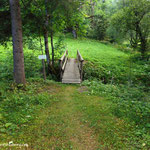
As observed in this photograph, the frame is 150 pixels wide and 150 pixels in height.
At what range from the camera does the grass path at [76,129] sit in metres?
3.12

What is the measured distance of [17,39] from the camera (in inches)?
224

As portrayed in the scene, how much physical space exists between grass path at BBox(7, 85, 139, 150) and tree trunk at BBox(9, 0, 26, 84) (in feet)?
7.02

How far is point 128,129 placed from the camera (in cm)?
378

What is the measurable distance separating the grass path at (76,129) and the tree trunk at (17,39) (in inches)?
84.3

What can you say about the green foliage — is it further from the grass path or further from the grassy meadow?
the grass path

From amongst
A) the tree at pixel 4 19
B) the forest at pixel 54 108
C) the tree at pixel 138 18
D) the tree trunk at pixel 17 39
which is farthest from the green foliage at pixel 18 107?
the tree at pixel 138 18

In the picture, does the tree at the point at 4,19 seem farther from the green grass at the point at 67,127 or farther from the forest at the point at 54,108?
the green grass at the point at 67,127

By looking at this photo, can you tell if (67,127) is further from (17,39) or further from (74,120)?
(17,39)

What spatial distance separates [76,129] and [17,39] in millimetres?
4359

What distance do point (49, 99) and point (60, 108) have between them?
82cm

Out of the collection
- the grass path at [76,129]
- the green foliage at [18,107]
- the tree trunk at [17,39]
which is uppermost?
the tree trunk at [17,39]

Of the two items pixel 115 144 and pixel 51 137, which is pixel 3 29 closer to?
pixel 51 137

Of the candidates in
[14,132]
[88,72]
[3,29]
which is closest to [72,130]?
[14,132]

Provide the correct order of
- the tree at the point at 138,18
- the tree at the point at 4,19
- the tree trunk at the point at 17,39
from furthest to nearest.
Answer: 1. the tree at the point at 138,18
2. the tree at the point at 4,19
3. the tree trunk at the point at 17,39
